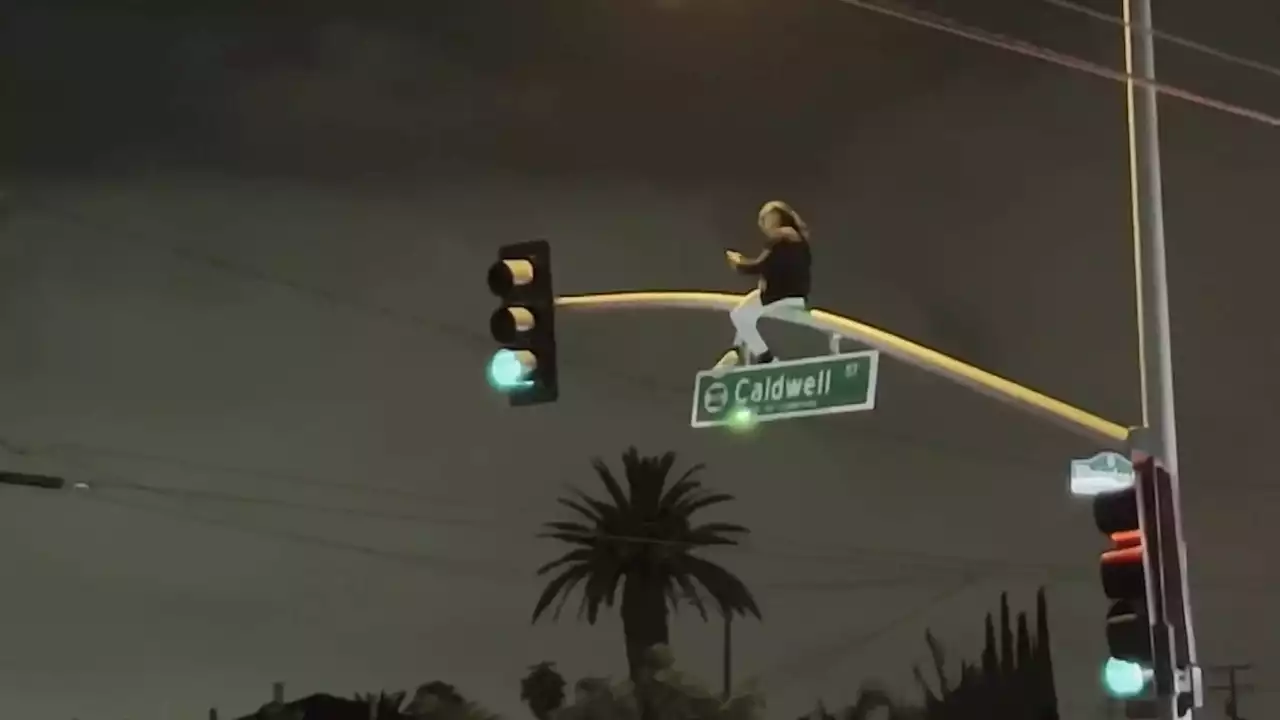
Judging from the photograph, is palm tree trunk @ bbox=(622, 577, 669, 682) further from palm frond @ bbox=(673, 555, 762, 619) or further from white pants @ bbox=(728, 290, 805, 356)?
white pants @ bbox=(728, 290, 805, 356)

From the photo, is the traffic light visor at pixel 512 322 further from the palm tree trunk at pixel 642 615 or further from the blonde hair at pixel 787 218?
the palm tree trunk at pixel 642 615

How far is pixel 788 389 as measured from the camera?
1144cm

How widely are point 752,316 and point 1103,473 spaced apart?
7.77 feet

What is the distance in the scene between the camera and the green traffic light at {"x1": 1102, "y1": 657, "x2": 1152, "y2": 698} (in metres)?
10.6

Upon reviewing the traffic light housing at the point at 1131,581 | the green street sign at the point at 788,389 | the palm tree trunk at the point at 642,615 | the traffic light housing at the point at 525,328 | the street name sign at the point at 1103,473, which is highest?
the palm tree trunk at the point at 642,615

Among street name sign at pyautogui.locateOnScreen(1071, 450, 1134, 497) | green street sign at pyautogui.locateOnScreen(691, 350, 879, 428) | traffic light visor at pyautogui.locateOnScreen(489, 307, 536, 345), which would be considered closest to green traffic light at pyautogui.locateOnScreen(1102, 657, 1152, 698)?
street name sign at pyautogui.locateOnScreen(1071, 450, 1134, 497)

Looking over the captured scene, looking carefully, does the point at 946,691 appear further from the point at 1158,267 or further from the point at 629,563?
the point at 1158,267

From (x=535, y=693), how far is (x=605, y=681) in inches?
112

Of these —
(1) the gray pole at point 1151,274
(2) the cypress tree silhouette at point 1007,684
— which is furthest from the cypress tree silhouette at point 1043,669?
(1) the gray pole at point 1151,274

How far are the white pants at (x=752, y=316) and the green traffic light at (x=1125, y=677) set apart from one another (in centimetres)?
289

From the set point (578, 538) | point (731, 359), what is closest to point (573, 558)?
point (578, 538)

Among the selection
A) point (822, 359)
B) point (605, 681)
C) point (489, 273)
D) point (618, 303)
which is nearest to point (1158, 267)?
point (822, 359)

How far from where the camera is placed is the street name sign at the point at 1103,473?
1082cm

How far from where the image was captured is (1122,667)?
35.1 ft
